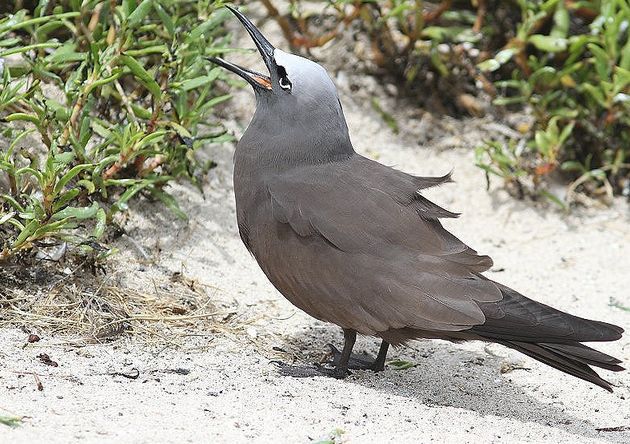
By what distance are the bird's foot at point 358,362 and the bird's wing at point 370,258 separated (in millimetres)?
379

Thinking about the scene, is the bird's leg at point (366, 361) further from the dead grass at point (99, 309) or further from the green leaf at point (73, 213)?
the green leaf at point (73, 213)

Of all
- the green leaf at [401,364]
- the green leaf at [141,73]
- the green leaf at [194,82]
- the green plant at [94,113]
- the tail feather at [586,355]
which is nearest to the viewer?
the tail feather at [586,355]

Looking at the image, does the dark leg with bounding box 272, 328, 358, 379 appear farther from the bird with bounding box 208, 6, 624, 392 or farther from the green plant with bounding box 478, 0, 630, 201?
the green plant with bounding box 478, 0, 630, 201

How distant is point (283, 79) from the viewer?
4.32 metres

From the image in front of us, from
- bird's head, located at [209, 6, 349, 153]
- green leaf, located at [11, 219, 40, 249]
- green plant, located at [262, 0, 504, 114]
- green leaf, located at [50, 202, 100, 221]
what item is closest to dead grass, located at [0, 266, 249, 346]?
green leaf, located at [11, 219, 40, 249]

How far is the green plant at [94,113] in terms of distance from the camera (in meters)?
4.20

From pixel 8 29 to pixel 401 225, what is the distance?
205 centimetres

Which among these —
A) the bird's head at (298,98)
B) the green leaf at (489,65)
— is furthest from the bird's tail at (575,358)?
the green leaf at (489,65)

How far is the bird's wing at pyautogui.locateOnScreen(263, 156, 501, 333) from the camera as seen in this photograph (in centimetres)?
386

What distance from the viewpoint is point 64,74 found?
5.12 meters

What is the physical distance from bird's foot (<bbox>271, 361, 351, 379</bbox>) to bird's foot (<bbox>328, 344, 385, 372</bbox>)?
0.23ft

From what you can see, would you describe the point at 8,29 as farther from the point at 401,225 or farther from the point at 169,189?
the point at 401,225

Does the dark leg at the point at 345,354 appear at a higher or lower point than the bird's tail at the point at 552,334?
lower

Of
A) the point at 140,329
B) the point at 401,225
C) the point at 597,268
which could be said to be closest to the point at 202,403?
the point at 140,329
